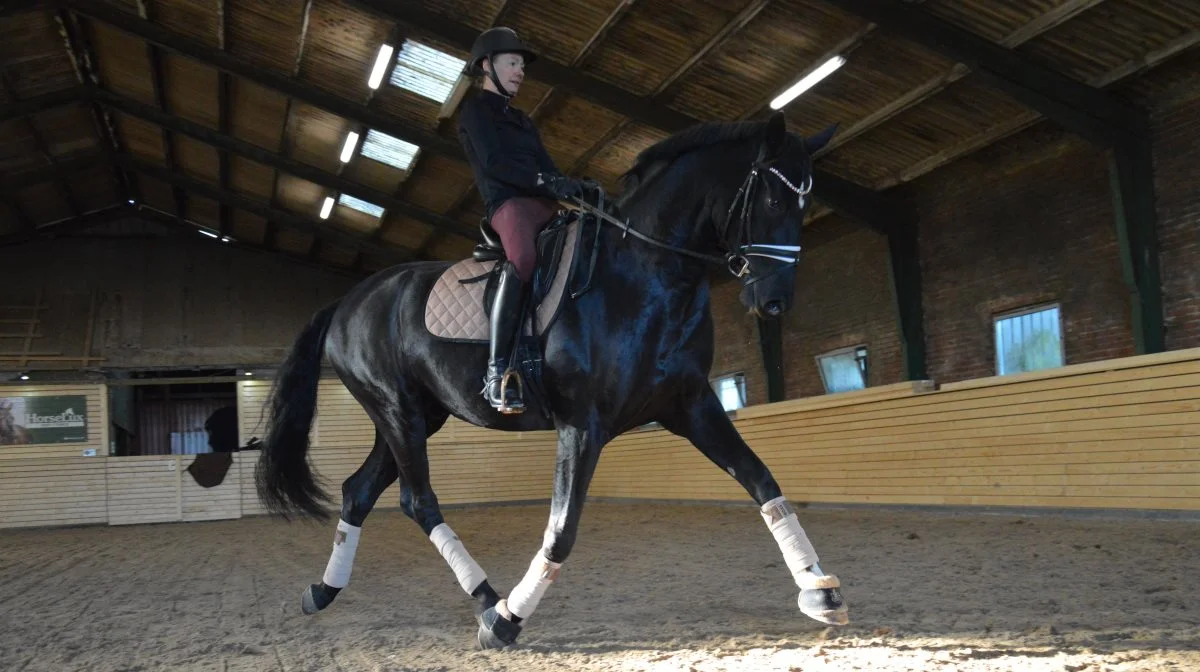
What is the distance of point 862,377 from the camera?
15.4 m

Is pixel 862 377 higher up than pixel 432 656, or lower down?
higher up

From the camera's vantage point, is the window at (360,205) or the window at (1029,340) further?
the window at (360,205)

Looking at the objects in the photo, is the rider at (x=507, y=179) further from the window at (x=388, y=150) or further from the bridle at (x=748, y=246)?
the window at (x=388, y=150)

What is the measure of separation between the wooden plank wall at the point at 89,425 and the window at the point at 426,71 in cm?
1036

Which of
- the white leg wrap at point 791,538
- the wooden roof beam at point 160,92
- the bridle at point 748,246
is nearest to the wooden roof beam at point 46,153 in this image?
the wooden roof beam at point 160,92

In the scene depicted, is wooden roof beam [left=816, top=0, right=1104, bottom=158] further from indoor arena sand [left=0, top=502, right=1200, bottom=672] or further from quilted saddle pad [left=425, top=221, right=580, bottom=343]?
quilted saddle pad [left=425, top=221, right=580, bottom=343]

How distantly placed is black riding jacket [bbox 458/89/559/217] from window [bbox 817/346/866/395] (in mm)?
11736

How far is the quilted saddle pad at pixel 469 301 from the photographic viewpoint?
3.91m

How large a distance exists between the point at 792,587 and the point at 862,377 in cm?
1076

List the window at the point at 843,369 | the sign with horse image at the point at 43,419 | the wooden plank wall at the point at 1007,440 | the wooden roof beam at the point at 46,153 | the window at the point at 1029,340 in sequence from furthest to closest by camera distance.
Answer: the sign with horse image at the point at 43,419 → the wooden roof beam at the point at 46,153 → the window at the point at 843,369 → the window at the point at 1029,340 → the wooden plank wall at the point at 1007,440

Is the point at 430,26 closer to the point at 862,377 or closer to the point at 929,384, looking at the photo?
the point at 929,384

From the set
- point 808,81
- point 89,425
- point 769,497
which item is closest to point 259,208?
point 89,425

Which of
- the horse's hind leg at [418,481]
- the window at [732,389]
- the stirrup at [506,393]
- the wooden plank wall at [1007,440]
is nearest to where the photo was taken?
the stirrup at [506,393]

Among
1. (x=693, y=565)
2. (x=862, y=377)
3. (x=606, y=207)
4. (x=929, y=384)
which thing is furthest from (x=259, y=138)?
(x=606, y=207)
